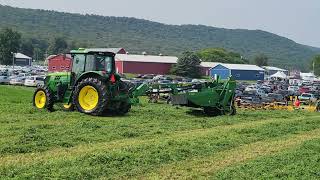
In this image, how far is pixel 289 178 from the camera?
948 cm

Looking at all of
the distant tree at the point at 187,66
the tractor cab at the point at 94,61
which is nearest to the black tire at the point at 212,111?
the tractor cab at the point at 94,61

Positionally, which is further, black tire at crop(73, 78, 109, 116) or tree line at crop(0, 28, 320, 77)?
tree line at crop(0, 28, 320, 77)

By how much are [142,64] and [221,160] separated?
90.0m

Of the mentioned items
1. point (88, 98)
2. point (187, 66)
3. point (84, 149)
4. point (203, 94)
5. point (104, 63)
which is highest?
point (104, 63)

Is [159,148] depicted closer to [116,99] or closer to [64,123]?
[64,123]

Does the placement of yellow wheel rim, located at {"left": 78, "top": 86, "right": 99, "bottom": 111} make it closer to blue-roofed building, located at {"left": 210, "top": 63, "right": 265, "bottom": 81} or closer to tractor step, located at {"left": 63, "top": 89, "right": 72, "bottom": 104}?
tractor step, located at {"left": 63, "top": 89, "right": 72, "bottom": 104}

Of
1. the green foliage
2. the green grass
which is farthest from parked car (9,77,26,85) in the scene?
the green foliage

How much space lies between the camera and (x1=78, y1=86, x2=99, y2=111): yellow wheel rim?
1952 centimetres

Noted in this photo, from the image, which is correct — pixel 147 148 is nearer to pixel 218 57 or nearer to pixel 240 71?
pixel 240 71

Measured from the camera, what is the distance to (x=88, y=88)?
1953 cm

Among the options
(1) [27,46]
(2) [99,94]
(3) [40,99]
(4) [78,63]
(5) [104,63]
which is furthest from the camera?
(1) [27,46]

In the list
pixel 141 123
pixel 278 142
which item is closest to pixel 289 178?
pixel 278 142

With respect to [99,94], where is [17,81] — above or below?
below

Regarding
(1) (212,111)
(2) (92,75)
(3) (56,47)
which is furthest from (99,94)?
(3) (56,47)
